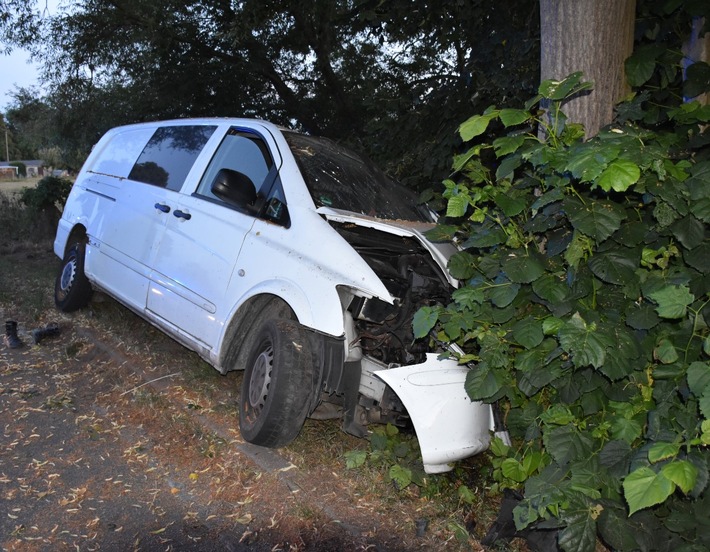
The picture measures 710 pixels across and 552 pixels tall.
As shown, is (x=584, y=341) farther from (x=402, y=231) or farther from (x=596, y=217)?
(x=402, y=231)

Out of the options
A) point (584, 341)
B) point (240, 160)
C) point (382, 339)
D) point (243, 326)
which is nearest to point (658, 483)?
point (584, 341)

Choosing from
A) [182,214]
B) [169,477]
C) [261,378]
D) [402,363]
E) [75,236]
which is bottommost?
[169,477]

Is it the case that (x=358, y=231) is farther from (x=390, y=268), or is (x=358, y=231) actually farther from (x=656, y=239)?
(x=656, y=239)

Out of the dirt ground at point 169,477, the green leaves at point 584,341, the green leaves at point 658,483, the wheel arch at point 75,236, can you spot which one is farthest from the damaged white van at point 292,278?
the green leaves at point 658,483

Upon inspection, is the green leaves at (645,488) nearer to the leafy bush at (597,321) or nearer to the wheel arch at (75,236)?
the leafy bush at (597,321)

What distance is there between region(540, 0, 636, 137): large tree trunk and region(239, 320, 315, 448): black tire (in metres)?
2.17

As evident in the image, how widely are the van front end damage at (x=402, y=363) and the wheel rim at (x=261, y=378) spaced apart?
39 centimetres

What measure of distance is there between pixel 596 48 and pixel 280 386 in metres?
2.74

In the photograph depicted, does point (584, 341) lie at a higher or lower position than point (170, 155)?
lower

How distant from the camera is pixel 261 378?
14.5ft

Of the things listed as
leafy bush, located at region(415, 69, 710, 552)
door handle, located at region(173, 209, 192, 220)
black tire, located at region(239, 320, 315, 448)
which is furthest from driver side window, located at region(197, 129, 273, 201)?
leafy bush, located at region(415, 69, 710, 552)

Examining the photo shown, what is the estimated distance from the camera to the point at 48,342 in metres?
6.67

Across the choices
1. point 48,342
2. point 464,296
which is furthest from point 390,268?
point 48,342

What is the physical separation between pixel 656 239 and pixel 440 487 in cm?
187
